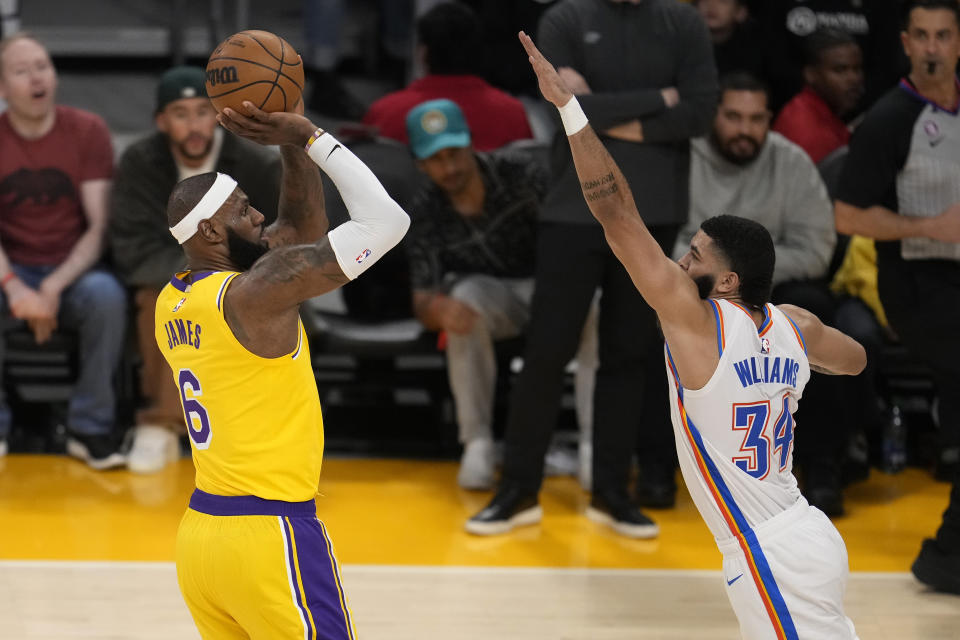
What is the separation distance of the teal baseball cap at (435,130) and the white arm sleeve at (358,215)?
102 inches

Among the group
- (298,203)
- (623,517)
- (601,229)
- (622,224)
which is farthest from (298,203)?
(623,517)

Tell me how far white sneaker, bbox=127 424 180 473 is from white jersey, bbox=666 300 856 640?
3.42 m

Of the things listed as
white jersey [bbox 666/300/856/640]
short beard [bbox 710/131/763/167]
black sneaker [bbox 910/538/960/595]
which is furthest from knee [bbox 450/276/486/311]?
white jersey [bbox 666/300/856/640]

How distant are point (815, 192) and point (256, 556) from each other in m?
3.80

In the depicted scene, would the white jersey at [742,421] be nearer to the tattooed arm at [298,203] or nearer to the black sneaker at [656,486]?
the tattooed arm at [298,203]

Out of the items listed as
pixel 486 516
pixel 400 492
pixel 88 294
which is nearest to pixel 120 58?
pixel 88 294

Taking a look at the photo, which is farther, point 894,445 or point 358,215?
point 894,445

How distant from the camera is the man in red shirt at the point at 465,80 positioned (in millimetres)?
6742

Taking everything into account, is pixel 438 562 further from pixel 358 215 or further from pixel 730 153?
pixel 730 153

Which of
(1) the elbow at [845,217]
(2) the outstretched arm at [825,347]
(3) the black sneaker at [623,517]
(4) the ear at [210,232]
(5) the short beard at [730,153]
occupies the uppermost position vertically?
(5) the short beard at [730,153]

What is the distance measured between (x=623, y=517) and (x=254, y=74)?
2769 mm

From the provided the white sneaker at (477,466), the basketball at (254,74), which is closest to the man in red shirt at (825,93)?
the white sneaker at (477,466)

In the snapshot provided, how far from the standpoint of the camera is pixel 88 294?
6.20 m

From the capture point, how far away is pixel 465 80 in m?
6.78
